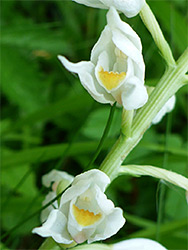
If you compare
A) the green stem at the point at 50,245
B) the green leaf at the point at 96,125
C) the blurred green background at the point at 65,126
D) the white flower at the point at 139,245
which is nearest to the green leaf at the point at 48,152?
the blurred green background at the point at 65,126

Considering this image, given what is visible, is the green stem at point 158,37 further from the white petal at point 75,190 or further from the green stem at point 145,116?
the white petal at point 75,190

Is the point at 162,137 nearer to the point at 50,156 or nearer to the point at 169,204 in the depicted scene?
the point at 169,204

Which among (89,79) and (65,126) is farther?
(65,126)

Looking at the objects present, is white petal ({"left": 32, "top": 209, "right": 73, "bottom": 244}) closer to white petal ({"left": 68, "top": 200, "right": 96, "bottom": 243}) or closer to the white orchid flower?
white petal ({"left": 68, "top": 200, "right": 96, "bottom": 243})

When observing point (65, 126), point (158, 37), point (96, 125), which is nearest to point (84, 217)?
point (158, 37)

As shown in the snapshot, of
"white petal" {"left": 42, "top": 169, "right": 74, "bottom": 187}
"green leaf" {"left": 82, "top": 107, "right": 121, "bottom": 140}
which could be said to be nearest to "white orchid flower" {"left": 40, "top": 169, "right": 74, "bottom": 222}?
"white petal" {"left": 42, "top": 169, "right": 74, "bottom": 187}

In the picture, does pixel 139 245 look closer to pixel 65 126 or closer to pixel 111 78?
pixel 111 78
